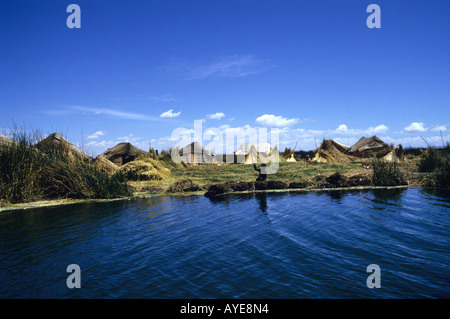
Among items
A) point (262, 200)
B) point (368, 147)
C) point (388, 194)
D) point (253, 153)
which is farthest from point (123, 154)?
point (368, 147)

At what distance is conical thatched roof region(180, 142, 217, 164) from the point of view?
37688 mm

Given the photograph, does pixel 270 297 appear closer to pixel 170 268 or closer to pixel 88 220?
pixel 170 268

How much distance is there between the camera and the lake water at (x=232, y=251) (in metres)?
5.83

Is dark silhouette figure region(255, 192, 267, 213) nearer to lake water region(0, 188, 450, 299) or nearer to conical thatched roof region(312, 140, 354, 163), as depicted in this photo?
lake water region(0, 188, 450, 299)

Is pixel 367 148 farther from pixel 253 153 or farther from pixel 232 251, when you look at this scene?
pixel 232 251

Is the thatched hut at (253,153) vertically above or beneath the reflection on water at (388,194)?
above

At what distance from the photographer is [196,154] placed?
127 feet

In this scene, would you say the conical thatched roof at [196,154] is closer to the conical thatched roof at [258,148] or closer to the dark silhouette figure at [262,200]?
the conical thatched roof at [258,148]

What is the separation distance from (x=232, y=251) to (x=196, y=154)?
31.3 metres

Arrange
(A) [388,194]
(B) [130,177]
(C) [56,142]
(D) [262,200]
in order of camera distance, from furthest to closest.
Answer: (C) [56,142] < (B) [130,177] < (A) [388,194] < (D) [262,200]

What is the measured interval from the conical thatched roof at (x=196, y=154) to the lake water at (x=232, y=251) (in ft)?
78.1

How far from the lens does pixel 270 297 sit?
5469mm

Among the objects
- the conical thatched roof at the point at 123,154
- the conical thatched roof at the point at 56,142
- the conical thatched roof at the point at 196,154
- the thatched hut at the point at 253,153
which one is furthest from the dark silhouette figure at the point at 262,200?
the conical thatched roof at the point at 196,154
